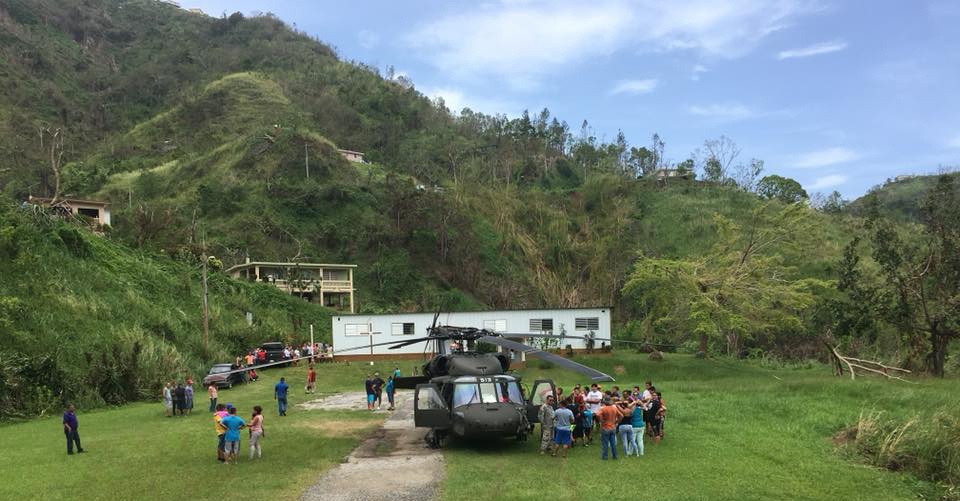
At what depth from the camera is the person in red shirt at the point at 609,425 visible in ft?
40.7

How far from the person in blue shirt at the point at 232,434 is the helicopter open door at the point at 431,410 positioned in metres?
3.67

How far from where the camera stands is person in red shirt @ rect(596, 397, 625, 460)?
40.7 ft

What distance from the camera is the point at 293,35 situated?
523 ft

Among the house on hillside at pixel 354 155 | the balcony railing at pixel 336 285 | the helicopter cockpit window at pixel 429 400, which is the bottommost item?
the helicopter cockpit window at pixel 429 400

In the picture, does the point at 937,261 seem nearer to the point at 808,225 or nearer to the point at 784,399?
the point at 808,225

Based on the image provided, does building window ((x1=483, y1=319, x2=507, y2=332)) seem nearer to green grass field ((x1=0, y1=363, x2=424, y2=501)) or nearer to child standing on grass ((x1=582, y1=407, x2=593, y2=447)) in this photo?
green grass field ((x1=0, y1=363, x2=424, y2=501))

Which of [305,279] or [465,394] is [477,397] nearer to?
[465,394]

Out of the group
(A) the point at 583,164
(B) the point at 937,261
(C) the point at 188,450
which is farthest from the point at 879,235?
(A) the point at 583,164

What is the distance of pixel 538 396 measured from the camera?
15.0m

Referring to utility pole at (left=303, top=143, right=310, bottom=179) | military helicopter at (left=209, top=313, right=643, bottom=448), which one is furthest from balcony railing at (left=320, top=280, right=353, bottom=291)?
military helicopter at (left=209, top=313, right=643, bottom=448)

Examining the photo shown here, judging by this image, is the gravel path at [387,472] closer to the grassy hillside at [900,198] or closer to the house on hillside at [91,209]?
the house on hillside at [91,209]

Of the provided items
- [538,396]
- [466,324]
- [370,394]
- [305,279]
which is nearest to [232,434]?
[538,396]

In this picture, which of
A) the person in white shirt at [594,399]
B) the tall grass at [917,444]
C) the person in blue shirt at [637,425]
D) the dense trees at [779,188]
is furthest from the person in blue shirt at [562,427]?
the dense trees at [779,188]

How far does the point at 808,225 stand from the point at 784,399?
16.8m
